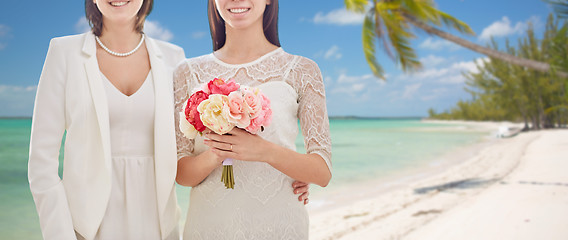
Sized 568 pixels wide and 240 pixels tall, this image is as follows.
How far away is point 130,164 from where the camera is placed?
6.36ft

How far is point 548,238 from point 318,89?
4700 millimetres

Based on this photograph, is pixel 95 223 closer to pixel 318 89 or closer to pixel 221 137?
pixel 221 137

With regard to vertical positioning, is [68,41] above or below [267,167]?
above

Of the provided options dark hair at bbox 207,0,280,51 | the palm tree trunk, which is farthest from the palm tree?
dark hair at bbox 207,0,280,51

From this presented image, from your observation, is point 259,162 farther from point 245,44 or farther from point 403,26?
point 403,26

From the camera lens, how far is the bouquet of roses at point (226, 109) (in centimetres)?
155

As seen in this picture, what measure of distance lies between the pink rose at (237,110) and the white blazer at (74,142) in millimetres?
488

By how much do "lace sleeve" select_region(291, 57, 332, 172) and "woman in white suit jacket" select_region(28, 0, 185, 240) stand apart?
590mm

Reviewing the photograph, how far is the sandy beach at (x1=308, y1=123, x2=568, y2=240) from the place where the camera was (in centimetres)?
616

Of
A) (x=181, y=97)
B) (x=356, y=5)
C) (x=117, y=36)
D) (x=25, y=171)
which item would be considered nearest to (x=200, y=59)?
(x=181, y=97)

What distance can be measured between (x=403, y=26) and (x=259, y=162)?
1017 centimetres

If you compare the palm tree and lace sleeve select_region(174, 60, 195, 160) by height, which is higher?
the palm tree

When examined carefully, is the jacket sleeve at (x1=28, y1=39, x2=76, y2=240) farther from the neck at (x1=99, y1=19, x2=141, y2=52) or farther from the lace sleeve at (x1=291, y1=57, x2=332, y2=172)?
the lace sleeve at (x1=291, y1=57, x2=332, y2=172)

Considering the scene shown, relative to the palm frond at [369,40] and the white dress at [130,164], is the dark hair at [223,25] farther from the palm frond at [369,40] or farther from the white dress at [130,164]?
the palm frond at [369,40]
